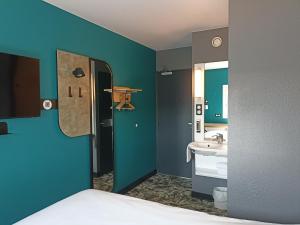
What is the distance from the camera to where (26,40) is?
2.00m

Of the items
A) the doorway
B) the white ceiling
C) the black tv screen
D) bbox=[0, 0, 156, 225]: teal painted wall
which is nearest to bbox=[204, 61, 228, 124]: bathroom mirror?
the white ceiling

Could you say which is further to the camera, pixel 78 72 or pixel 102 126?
pixel 102 126

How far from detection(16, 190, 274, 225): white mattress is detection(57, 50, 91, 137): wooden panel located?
1.03 metres

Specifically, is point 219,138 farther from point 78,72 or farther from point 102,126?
point 78,72

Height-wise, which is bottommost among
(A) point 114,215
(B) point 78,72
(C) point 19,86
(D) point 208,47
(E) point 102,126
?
(A) point 114,215

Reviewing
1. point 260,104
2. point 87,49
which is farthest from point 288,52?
point 87,49

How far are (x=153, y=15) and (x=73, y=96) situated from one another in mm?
1277

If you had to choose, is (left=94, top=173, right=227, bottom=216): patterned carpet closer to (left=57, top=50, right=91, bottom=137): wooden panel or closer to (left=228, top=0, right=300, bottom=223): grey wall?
(left=57, top=50, right=91, bottom=137): wooden panel

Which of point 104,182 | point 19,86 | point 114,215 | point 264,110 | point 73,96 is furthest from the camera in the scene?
point 104,182

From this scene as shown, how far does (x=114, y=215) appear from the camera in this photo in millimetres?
1348

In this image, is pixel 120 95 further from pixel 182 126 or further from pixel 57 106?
pixel 182 126

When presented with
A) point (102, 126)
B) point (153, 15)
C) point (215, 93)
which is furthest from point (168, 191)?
point (153, 15)

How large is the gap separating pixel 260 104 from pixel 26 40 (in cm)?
205

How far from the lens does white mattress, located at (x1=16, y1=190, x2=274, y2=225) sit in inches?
49.8
